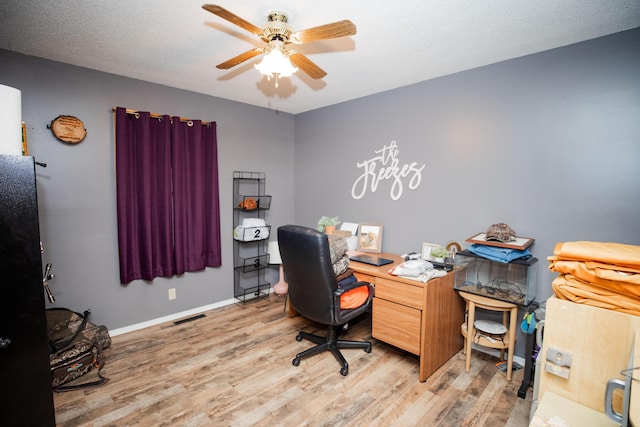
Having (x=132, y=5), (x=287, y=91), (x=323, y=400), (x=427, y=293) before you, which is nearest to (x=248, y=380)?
A: (x=323, y=400)

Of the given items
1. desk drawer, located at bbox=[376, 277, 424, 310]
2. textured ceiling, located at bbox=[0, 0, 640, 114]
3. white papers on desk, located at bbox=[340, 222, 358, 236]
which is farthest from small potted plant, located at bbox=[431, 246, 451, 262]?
textured ceiling, located at bbox=[0, 0, 640, 114]

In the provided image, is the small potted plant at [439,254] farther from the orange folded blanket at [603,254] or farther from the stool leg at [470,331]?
the orange folded blanket at [603,254]

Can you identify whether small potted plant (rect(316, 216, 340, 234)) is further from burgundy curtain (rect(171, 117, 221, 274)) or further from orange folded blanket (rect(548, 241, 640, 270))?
orange folded blanket (rect(548, 241, 640, 270))

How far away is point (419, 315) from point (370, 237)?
1175 millimetres

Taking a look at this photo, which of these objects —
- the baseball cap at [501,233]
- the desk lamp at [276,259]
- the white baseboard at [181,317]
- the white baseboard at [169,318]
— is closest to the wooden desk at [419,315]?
the white baseboard at [181,317]

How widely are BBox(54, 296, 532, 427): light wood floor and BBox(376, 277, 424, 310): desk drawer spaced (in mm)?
548

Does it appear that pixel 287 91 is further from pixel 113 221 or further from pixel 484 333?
pixel 484 333

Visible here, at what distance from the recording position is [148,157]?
2875 millimetres

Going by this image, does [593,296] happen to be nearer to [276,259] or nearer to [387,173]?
[387,173]

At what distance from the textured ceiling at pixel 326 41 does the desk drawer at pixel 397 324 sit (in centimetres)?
193

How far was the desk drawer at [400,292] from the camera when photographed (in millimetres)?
2213

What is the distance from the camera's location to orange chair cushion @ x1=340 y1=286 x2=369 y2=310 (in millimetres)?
2332

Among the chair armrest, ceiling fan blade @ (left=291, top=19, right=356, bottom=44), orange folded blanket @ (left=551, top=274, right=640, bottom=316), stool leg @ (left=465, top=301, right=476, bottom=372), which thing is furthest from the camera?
stool leg @ (left=465, top=301, right=476, bottom=372)

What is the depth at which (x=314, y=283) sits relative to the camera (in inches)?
87.4
